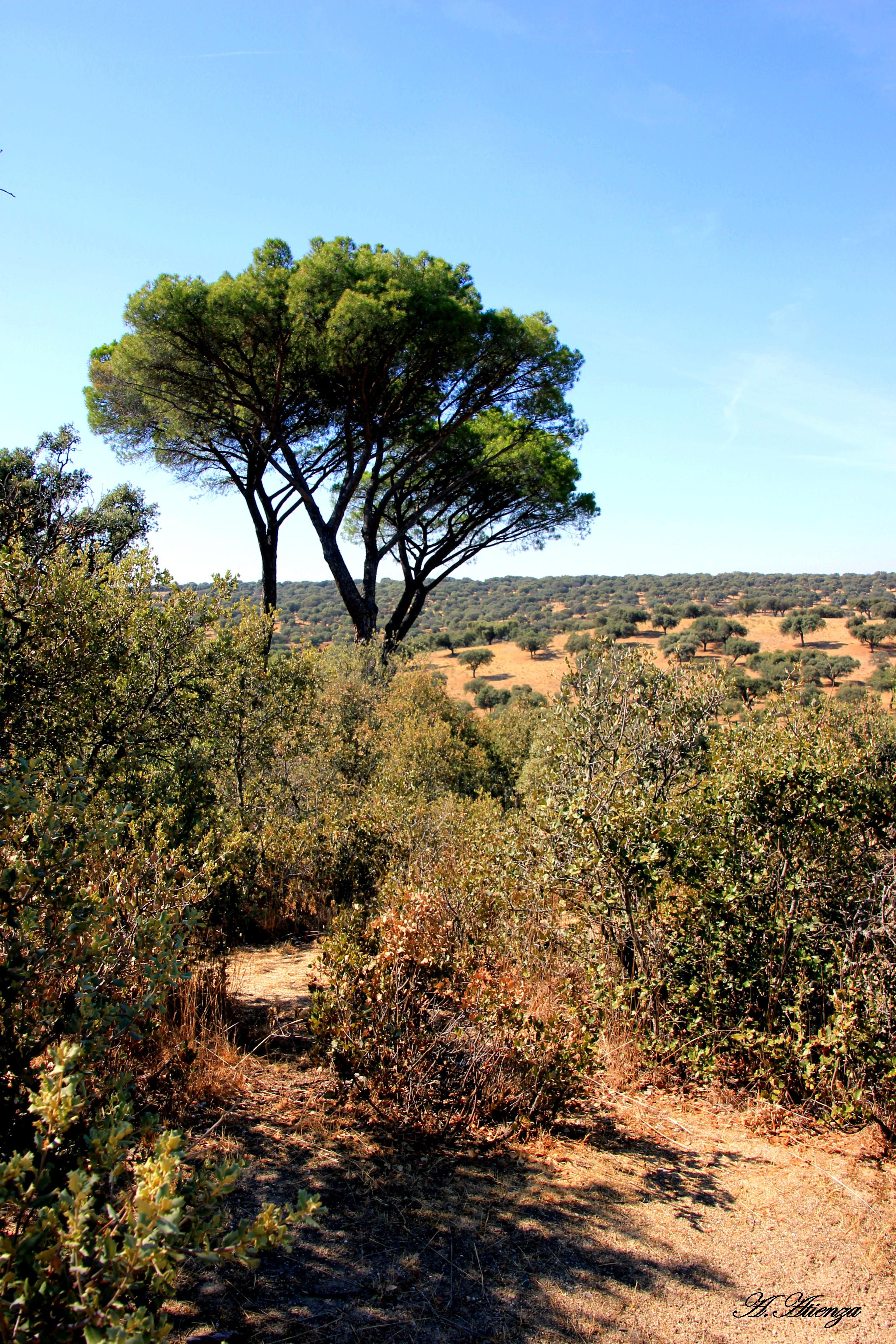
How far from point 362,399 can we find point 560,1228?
1436 cm

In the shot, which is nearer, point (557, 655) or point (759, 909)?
point (759, 909)

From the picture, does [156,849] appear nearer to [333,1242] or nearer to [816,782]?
[333,1242]

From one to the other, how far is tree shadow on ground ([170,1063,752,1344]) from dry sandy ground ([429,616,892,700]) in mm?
28091

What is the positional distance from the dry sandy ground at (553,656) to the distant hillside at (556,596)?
4230 mm

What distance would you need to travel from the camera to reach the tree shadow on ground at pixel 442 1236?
8.14 feet

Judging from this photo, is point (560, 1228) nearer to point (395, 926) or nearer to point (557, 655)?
point (395, 926)

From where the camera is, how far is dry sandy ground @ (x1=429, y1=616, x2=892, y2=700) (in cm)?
3422

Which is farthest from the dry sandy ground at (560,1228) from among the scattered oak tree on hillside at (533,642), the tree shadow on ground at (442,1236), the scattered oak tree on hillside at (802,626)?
the scattered oak tree on hillside at (802,626)

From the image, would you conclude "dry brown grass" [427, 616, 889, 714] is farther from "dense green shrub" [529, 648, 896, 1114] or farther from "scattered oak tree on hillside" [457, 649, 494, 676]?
"dense green shrub" [529, 648, 896, 1114]

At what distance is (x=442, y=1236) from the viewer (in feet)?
9.46

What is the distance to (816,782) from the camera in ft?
13.5

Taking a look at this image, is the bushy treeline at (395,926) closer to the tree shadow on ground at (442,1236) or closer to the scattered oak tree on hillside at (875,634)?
the tree shadow on ground at (442,1236)
